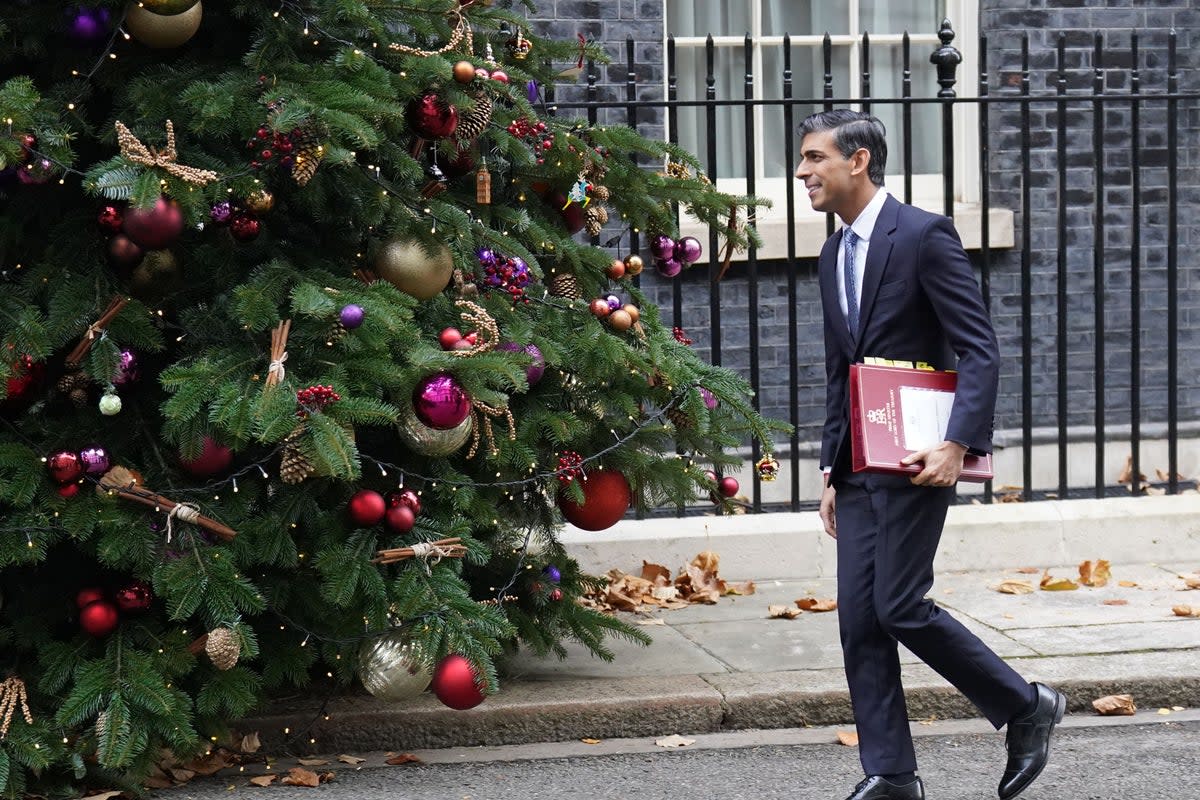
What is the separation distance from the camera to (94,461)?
459 centimetres

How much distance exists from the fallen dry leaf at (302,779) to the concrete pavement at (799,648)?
0.76 ft

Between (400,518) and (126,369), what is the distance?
0.91 metres

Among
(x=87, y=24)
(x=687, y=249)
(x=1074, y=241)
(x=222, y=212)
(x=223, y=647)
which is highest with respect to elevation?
(x=87, y=24)

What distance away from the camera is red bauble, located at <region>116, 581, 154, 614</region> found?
185 inches

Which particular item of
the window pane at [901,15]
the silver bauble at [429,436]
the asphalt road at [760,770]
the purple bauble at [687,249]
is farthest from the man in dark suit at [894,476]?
the window pane at [901,15]

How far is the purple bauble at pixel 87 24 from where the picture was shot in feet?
15.6

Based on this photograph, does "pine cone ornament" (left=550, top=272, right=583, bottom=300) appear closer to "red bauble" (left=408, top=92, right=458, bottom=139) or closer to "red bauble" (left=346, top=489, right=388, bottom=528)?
"red bauble" (left=408, top=92, right=458, bottom=139)

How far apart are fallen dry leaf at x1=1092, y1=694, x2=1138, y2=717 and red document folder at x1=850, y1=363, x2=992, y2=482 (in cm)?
157

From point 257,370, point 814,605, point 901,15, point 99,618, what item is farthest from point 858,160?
point 901,15

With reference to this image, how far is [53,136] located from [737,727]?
286 cm

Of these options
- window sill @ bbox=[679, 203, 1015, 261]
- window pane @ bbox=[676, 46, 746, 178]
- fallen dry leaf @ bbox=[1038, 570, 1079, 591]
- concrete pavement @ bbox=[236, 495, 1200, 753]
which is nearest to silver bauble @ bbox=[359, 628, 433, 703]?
concrete pavement @ bbox=[236, 495, 1200, 753]

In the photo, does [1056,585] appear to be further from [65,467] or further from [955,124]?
[65,467]

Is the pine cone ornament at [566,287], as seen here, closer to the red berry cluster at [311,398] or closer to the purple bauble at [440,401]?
the purple bauble at [440,401]

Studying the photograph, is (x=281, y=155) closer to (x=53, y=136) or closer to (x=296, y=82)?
(x=296, y=82)
